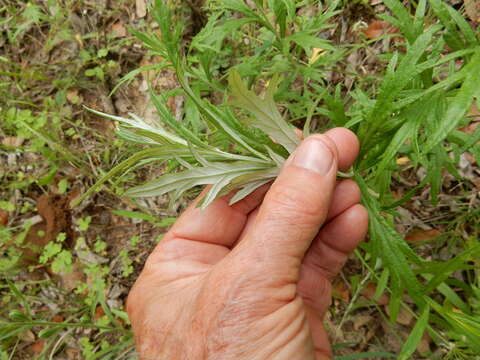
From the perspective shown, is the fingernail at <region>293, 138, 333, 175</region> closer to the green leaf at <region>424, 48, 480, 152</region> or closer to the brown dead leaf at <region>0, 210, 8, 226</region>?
the green leaf at <region>424, 48, 480, 152</region>

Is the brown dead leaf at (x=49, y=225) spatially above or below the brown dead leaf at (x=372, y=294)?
above

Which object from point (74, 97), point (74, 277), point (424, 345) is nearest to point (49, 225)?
point (74, 277)

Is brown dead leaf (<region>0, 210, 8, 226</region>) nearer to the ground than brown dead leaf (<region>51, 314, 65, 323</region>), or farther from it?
farther from it

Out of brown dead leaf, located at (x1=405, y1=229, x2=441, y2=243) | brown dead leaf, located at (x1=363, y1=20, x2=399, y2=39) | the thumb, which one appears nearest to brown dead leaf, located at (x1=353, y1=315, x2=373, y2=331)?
brown dead leaf, located at (x1=405, y1=229, x2=441, y2=243)

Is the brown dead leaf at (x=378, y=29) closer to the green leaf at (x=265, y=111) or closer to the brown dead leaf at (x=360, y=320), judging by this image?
the green leaf at (x=265, y=111)

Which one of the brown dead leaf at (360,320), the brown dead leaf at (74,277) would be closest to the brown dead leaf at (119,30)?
the brown dead leaf at (74,277)
